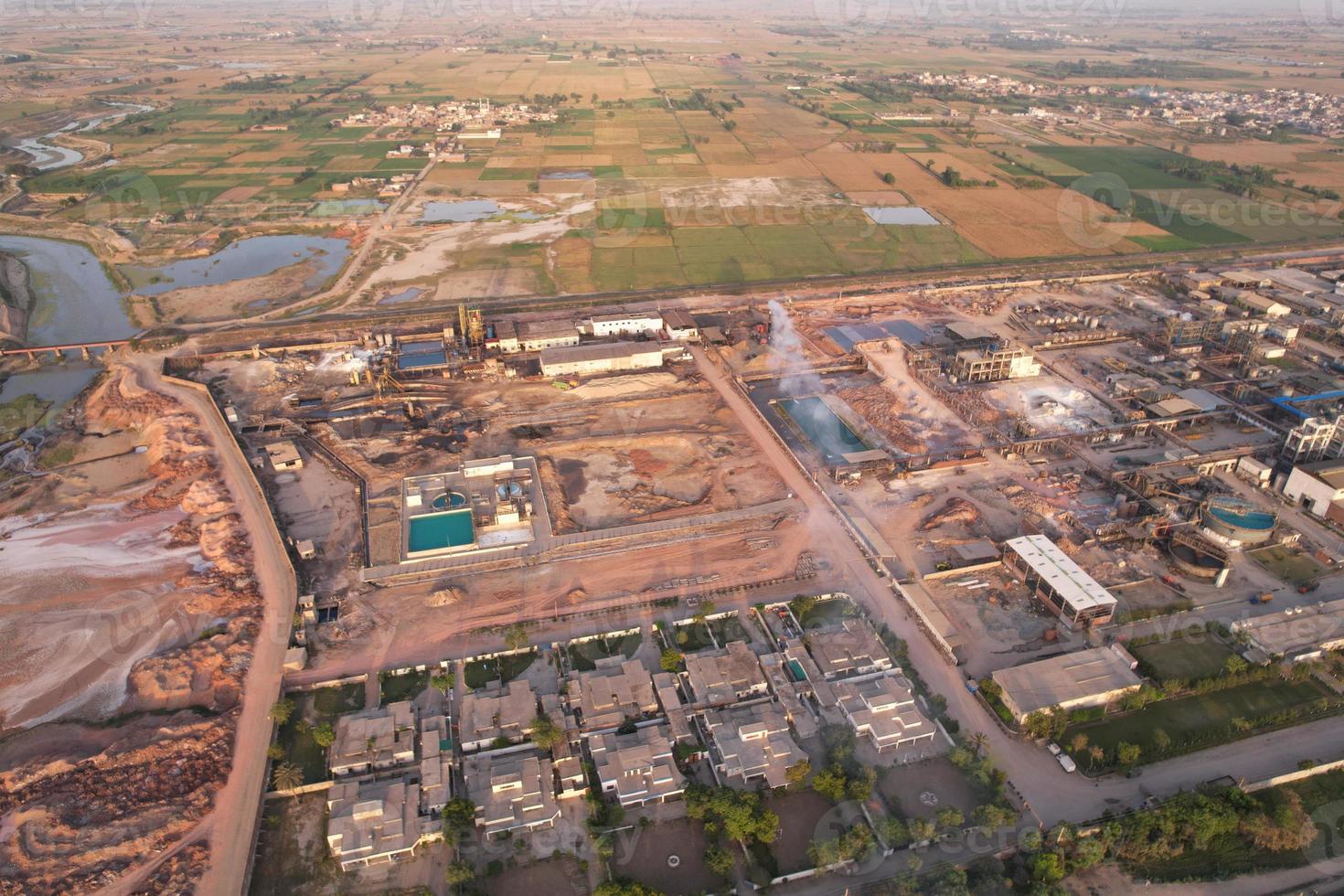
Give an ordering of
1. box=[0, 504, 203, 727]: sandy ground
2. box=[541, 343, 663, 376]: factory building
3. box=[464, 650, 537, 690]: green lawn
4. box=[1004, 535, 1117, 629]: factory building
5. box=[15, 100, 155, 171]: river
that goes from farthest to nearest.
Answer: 1. box=[15, 100, 155, 171]: river
2. box=[541, 343, 663, 376]: factory building
3. box=[1004, 535, 1117, 629]: factory building
4. box=[464, 650, 537, 690]: green lawn
5. box=[0, 504, 203, 727]: sandy ground

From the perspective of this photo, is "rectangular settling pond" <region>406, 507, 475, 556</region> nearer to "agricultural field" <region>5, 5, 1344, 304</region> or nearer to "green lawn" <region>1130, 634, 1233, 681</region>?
"green lawn" <region>1130, 634, 1233, 681</region>

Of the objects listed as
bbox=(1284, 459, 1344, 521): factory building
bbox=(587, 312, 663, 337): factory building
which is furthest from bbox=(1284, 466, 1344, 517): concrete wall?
bbox=(587, 312, 663, 337): factory building

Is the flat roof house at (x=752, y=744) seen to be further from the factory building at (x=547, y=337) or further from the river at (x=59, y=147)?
the river at (x=59, y=147)

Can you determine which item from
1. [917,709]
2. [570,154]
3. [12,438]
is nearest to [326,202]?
[570,154]

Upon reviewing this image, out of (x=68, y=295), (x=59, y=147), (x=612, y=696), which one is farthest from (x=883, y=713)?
(x=59, y=147)

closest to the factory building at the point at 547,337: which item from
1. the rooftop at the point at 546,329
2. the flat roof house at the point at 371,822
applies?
the rooftop at the point at 546,329
